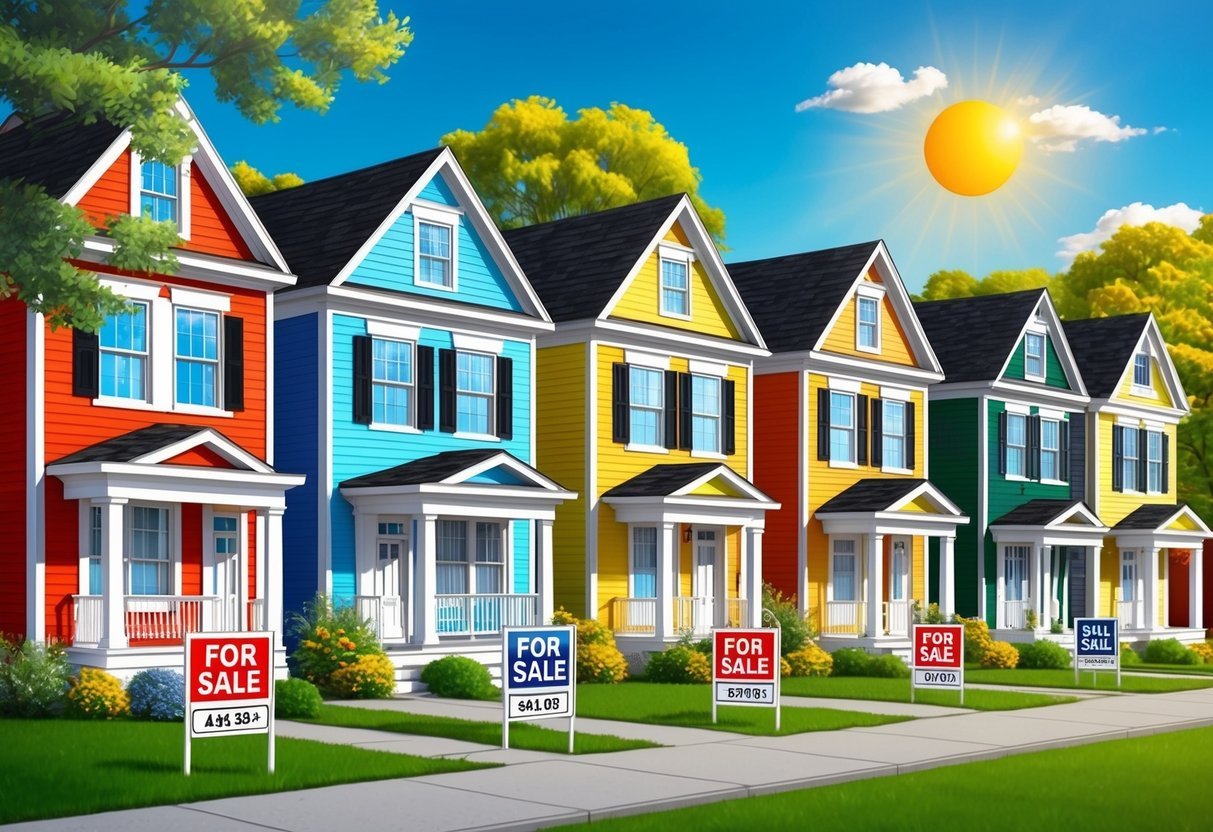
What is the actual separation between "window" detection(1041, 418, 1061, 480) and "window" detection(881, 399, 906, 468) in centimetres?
649

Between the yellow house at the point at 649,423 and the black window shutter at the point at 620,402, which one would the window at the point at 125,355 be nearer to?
the yellow house at the point at 649,423

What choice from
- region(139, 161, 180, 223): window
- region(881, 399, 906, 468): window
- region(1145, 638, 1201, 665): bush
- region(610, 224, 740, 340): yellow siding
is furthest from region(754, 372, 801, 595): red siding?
region(139, 161, 180, 223): window

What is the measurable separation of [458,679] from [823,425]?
14.9 m

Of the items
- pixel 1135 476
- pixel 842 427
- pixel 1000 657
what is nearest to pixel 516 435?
pixel 842 427

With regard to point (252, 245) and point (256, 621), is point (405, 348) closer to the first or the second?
point (252, 245)

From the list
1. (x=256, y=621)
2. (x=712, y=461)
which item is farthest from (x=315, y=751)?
(x=712, y=461)

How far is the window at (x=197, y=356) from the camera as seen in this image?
26.1m

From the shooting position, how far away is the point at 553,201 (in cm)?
5784

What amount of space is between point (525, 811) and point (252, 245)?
1593 centimetres

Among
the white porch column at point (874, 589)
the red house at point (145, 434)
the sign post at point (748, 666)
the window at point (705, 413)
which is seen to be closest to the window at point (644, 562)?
the window at point (705, 413)

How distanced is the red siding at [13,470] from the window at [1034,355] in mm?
29292

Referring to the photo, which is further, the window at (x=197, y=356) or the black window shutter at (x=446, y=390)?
the black window shutter at (x=446, y=390)

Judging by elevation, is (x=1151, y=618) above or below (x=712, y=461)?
below

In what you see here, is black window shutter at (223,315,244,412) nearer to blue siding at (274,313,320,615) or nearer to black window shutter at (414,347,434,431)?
blue siding at (274,313,320,615)
